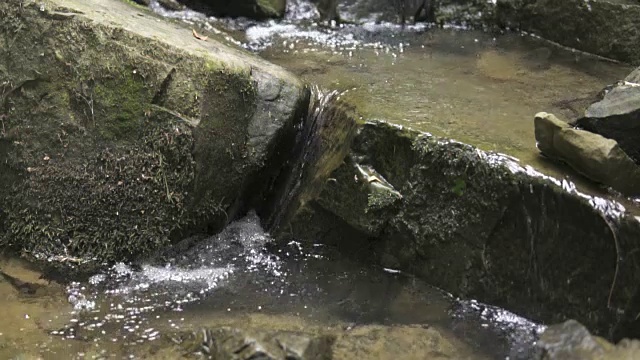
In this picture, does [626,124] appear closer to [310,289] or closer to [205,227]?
[310,289]

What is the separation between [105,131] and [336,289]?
1861 millimetres

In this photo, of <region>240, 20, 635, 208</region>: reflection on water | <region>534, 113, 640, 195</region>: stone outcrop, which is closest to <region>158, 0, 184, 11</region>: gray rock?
<region>240, 20, 635, 208</region>: reflection on water

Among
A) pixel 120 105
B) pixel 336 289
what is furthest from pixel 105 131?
pixel 336 289

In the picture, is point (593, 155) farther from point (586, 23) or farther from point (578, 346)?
point (586, 23)

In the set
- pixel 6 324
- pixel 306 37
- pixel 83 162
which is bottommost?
pixel 6 324

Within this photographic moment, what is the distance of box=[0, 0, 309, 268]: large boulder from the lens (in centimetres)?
430

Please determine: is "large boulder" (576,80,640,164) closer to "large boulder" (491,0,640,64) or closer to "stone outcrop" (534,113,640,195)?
"stone outcrop" (534,113,640,195)

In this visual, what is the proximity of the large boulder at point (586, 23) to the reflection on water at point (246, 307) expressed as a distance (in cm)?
307

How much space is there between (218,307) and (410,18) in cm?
423

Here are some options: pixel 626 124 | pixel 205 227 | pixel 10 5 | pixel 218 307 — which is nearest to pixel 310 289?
pixel 218 307

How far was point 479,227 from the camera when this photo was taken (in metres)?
3.89

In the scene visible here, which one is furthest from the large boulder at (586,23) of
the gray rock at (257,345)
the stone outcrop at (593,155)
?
the gray rock at (257,345)

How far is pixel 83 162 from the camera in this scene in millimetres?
4320

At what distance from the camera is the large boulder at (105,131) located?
14.1 ft
